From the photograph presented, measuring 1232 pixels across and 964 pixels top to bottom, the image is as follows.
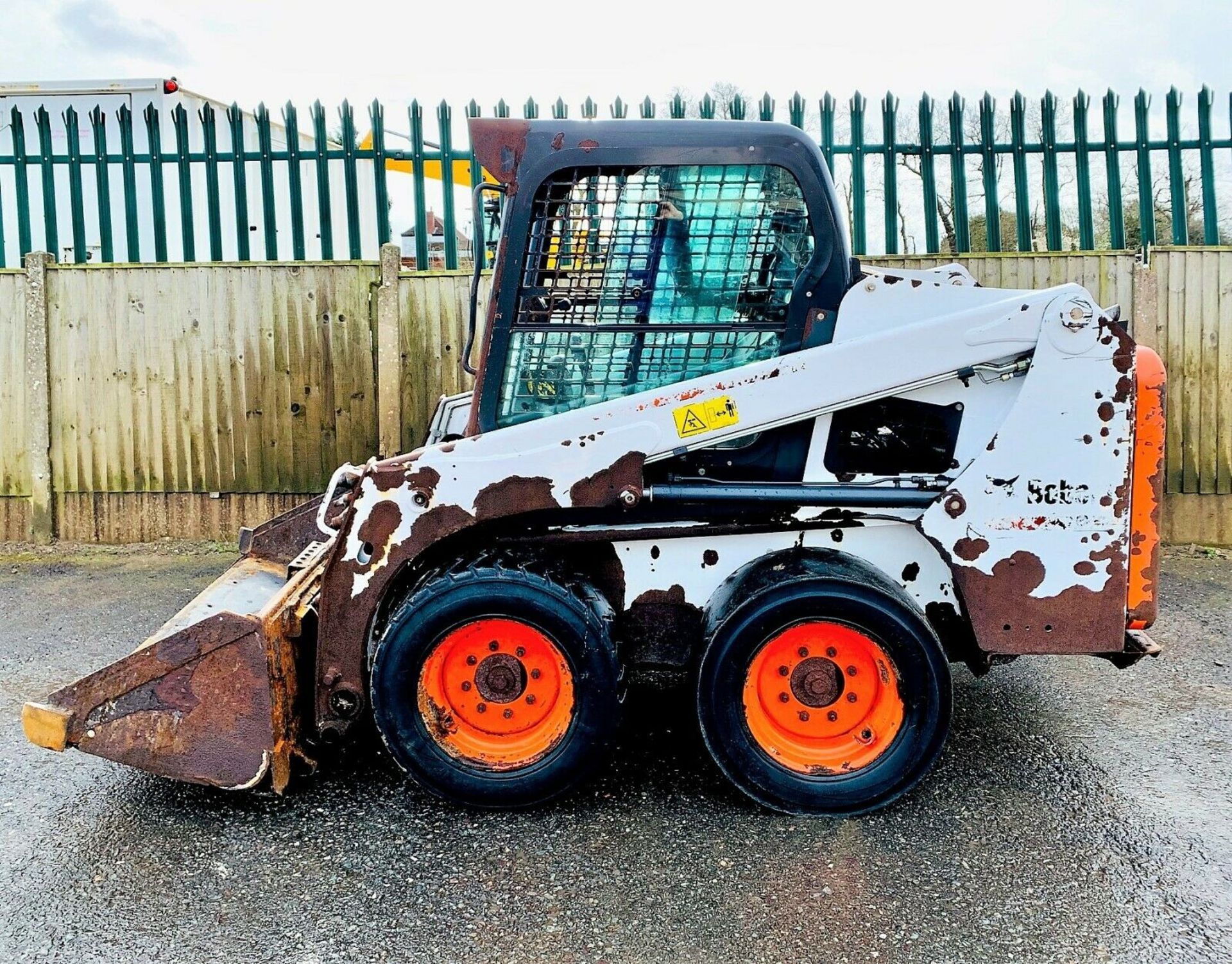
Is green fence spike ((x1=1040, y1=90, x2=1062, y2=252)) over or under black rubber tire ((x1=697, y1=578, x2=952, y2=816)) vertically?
over

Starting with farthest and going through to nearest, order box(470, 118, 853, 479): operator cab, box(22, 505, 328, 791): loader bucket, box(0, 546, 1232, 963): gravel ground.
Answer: box(470, 118, 853, 479): operator cab < box(22, 505, 328, 791): loader bucket < box(0, 546, 1232, 963): gravel ground

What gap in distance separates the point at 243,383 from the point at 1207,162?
6697 millimetres

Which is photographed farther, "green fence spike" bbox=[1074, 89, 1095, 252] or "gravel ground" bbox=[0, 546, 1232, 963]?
"green fence spike" bbox=[1074, 89, 1095, 252]

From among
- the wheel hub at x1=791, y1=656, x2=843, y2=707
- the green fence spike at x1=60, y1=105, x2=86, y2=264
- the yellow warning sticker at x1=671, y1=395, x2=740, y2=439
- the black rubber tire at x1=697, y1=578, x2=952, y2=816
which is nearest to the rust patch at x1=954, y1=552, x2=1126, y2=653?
the black rubber tire at x1=697, y1=578, x2=952, y2=816

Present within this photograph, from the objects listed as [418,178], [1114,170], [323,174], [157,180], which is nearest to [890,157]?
[1114,170]

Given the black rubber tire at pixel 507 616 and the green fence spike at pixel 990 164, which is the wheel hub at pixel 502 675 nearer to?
the black rubber tire at pixel 507 616

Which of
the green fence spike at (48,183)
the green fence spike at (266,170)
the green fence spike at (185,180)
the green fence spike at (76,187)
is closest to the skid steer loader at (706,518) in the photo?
the green fence spike at (266,170)

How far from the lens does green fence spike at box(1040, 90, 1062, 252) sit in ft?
24.4

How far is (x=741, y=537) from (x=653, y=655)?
53cm

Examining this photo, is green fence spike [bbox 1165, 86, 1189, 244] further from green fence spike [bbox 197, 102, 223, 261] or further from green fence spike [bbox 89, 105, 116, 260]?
green fence spike [bbox 89, 105, 116, 260]

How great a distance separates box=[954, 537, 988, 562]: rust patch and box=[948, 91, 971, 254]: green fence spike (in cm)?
444

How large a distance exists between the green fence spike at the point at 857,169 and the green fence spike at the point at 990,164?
808 mm

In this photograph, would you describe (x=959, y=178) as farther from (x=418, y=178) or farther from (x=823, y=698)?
(x=823, y=698)

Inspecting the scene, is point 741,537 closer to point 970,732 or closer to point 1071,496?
point 1071,496
